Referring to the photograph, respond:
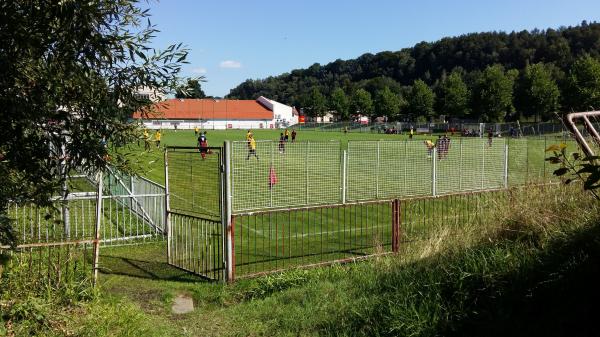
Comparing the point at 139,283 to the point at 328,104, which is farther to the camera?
the point at 328,104

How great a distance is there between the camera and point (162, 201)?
39.6ft

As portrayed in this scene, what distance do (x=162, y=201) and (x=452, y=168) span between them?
38.0 ft

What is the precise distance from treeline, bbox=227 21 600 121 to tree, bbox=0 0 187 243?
17.7 feet

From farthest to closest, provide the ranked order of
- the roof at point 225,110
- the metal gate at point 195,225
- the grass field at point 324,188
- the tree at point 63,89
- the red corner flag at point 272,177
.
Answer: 1. the roof at point 225,110
2. the red corner flag at point 272,177
3. the grass field at point 324,188
4. the metal gate at point 195,225
5. the tree at point 63,89

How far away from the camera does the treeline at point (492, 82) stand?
71.8 m

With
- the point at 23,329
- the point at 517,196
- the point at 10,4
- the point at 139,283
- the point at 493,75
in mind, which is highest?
the point at 493,75

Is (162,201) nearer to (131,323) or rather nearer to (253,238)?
(253,238)

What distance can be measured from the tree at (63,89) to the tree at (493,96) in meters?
78.5

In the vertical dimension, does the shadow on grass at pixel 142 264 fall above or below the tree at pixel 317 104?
below

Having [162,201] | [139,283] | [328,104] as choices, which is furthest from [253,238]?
[328,104]

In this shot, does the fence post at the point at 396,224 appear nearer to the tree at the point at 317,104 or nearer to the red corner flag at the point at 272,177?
the red corner flag at the point at 272,177

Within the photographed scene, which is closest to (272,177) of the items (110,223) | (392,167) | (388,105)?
(392,167)

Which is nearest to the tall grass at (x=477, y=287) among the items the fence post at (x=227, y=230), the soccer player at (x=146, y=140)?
the fence post at (x=227, y=230)

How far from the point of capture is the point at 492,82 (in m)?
76.1
